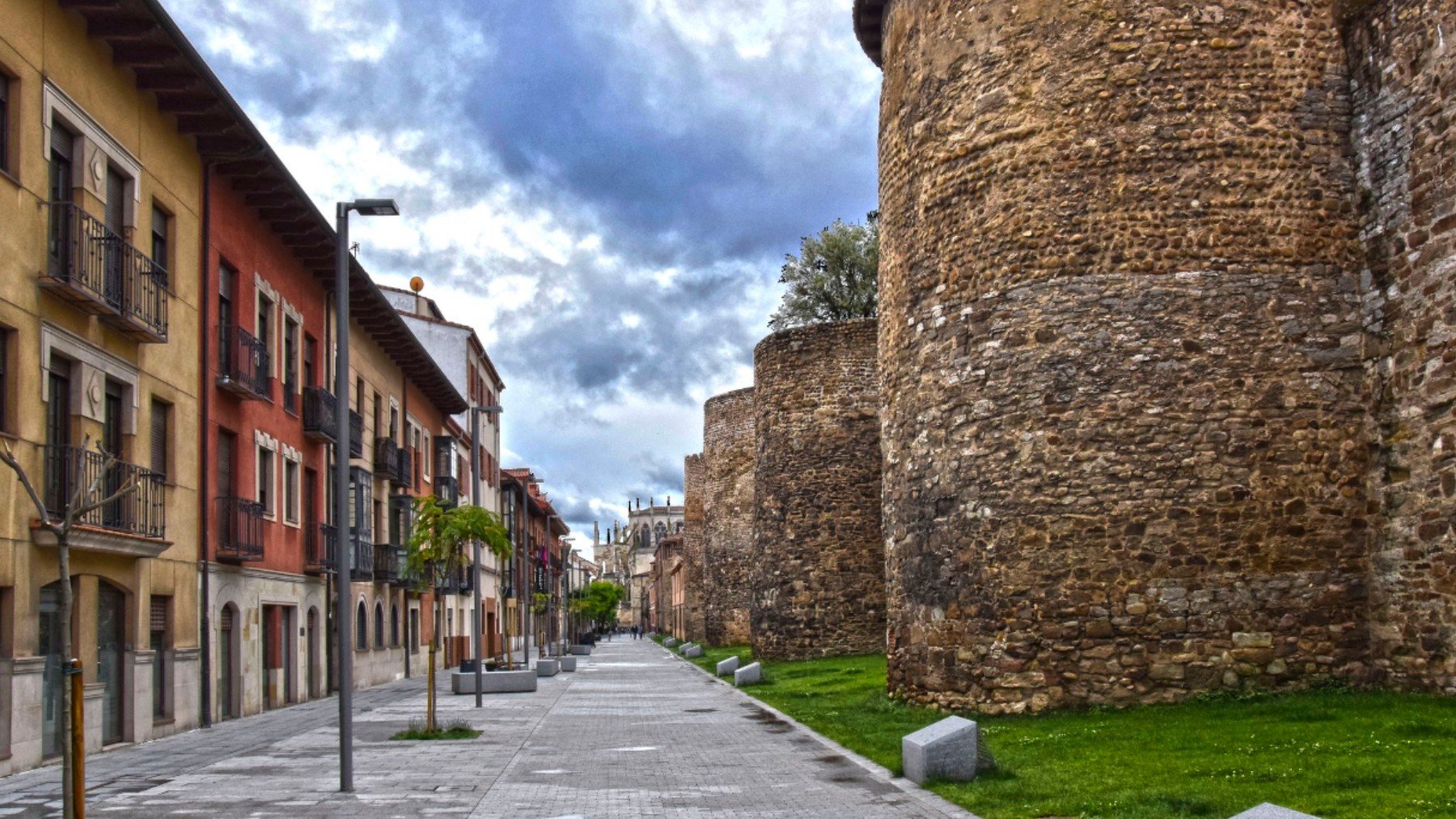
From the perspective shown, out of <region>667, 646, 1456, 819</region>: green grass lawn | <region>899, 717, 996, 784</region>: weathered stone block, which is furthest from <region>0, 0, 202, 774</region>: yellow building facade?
<region>667, 646, 1456, 819</region>: green grass lawn

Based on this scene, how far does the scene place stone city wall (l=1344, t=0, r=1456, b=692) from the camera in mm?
13617

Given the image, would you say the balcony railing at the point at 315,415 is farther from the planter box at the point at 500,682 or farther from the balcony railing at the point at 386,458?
the balcony railing at the point at 386,458

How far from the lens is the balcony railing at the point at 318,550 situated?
27078 mm

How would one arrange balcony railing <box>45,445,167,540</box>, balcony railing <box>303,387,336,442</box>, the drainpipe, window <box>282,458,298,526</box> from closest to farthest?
balcony railing <box>45,445,167,540</box>
the drainpipe
window <box>282,458,298,526</box>
balcony railing <box>303,387,336,442</box>

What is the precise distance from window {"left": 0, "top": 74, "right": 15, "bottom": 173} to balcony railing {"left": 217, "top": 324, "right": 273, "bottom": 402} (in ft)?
22.6

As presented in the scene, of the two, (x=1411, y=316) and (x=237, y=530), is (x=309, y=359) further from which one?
(x=1411, y=316)

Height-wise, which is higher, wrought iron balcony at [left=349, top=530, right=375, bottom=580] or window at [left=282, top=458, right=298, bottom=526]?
window at [left=282, top=458, right=298, bottom=526]

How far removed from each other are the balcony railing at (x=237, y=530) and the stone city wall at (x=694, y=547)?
38705mm

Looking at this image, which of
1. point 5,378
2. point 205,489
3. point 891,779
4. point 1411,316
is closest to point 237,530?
point 205,489

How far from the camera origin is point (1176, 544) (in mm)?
15242

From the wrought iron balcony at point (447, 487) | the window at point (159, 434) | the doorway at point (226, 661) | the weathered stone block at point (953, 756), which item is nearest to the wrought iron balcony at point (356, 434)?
the doorway at point (226, 661)

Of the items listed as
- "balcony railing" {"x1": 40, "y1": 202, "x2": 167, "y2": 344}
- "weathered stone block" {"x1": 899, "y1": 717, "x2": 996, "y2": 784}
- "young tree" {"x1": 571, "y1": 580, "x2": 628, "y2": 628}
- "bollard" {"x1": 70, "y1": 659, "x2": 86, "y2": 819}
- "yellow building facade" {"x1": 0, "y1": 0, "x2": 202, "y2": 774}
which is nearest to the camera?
"bollard" {"x1": 70, "y1": 659, "x2": 86, "y2": 819}

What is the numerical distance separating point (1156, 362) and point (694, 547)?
47.5 m

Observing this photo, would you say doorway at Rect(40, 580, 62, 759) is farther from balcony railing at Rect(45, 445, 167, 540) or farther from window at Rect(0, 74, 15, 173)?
window at Rect(0, 74, 15, 173)
